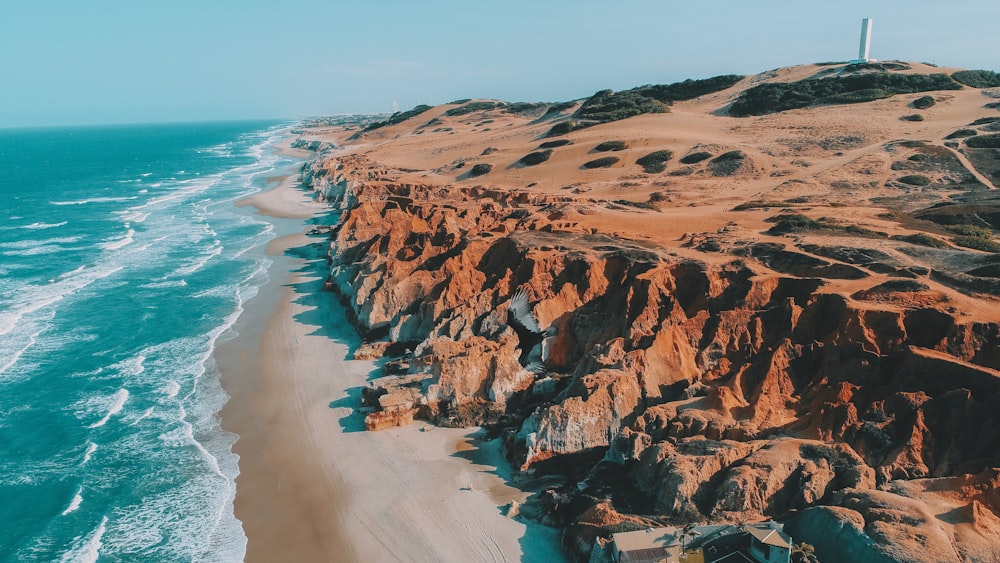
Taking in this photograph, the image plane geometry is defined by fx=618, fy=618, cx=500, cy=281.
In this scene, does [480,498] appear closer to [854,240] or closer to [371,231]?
[854,240]

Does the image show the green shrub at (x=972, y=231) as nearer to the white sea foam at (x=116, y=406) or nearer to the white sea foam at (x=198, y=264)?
the white sea foam at (x=116, y=406)

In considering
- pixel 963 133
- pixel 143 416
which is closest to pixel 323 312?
pixel 143 416

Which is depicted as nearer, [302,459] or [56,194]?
[302,459]

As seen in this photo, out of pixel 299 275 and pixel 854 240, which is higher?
pixel 854 240

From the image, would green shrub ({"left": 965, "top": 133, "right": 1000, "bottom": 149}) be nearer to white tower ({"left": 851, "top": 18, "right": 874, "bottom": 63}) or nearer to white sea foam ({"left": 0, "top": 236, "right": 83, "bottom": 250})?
white tower ({"left": 851, "top": 18, "right": 874, "bottom": 63})

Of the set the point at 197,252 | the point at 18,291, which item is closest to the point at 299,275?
the point at 197,252

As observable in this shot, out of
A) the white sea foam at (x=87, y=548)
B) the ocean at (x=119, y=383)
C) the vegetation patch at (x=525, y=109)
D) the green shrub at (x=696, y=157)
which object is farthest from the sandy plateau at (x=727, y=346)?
the vegetation patch at (x=525, y=109)

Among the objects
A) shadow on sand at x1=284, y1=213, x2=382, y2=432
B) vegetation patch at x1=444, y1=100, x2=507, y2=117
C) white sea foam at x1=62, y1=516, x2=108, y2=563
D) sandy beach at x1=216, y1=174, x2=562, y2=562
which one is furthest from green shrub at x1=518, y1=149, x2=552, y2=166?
vegetation patch at x1=444, y1=100, x2=507, y2=117

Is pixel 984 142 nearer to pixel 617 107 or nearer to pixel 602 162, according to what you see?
pixel 602 162
